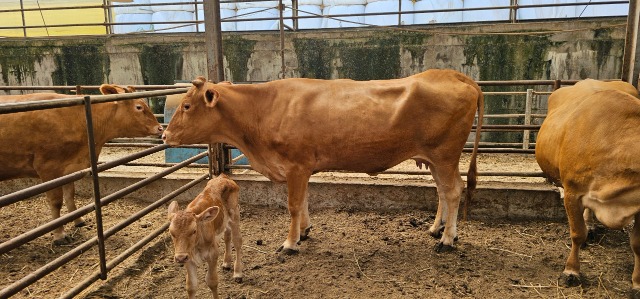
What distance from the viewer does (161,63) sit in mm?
10672

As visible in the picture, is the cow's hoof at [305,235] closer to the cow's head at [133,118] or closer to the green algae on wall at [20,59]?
the cow's head at [133,118]

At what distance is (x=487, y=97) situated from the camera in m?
9.70

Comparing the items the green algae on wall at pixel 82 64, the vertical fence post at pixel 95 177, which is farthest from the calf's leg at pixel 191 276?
the green algae on wall at pixel 82 64

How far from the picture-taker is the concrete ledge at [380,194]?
17.1 feet

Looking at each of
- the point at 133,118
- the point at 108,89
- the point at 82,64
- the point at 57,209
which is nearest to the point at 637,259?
the point at 133,118

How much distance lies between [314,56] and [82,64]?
574cm

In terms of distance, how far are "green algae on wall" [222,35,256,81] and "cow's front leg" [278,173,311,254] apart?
655 centimetres

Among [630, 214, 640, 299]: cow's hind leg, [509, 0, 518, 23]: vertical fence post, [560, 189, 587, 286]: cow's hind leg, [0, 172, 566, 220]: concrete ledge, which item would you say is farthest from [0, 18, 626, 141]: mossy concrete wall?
[630, 214, 640, 299]: cow's hind leg

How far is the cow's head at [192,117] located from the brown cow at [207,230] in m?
0.76

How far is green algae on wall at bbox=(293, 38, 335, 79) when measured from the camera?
10133 mm

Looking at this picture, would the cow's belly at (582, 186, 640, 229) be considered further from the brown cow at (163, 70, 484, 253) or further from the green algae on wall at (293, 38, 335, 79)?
the green algae on wall at (293, 38, 335, 79)

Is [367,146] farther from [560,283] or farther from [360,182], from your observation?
[560,283]

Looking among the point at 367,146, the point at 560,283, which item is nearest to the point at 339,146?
the point at 367,146

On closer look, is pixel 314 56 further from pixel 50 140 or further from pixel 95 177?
pixel 95 177
